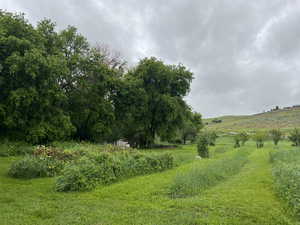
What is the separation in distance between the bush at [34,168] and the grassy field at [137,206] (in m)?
0.98

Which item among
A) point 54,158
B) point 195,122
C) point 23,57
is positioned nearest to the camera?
point 54,158

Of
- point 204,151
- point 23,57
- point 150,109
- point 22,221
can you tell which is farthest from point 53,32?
point 22,221

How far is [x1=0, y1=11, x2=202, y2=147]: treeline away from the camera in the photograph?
19.0 metres

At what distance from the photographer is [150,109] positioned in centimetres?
3097

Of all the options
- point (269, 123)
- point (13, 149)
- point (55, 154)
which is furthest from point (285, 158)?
point (269, 123)

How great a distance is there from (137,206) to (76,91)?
21597 mm

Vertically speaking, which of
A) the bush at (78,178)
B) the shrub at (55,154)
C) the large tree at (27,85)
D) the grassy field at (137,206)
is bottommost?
the grassy field at (137,206)

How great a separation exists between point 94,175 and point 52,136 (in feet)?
44.5

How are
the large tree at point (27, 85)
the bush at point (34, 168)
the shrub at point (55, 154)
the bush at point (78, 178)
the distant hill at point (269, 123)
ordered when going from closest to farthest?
the bush at point (78, 178), the bush at point (34, 168), the shrub at point (55, 154), the large tree at point (27, 85), the distant hill at point (269, 123)

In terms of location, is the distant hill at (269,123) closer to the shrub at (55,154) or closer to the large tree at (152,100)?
the large tree at (152,100)

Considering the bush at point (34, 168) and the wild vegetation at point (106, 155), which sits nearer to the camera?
the wild vegetation at point (106, 155)

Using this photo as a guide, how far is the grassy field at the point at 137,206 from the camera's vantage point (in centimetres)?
557

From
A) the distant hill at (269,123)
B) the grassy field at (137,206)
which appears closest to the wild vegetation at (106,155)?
the grassy field at (137,206)

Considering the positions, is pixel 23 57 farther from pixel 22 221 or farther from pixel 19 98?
pixel 22 221
